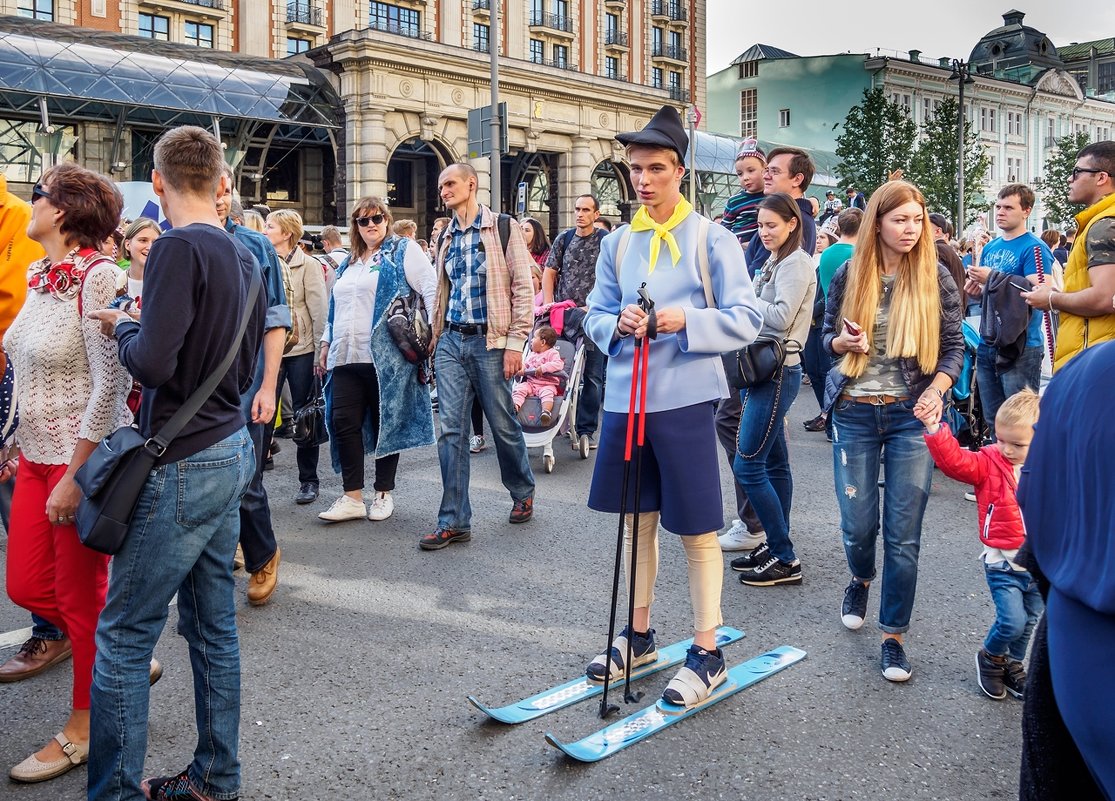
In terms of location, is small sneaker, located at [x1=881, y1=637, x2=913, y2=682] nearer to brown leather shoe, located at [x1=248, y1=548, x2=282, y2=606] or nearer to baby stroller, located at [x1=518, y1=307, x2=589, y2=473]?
brown leather shoe, located at [x1=248, y1=548, x2=282, y2=606]

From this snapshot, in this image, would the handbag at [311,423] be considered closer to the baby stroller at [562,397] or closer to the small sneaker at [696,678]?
the baby stroller at [562,397]

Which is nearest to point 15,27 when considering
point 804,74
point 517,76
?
point 517,76

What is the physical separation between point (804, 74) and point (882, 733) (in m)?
70.9

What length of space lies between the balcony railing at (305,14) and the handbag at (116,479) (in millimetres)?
41312

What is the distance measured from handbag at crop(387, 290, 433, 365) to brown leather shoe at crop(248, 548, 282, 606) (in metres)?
1.92

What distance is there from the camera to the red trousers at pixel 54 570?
11.5ft

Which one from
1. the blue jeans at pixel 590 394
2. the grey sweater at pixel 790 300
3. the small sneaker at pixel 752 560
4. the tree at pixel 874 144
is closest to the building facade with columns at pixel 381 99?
the tree at pixel 874 144

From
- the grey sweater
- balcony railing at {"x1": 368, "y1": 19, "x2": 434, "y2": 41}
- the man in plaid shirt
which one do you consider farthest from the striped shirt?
balcony railing at {"x1": 368, "y1": 19, "x2": 434, "y2": 41}

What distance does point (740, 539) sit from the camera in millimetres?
6125

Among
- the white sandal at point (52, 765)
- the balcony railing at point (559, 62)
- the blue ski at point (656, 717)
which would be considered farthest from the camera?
the balcony railing at point (559, 62)

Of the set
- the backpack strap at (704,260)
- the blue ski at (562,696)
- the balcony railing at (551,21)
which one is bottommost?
the blue ski at (562,696)

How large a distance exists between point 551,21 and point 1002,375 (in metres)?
46.1

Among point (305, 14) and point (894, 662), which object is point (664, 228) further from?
point (305, 14)

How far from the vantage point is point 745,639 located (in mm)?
4598
